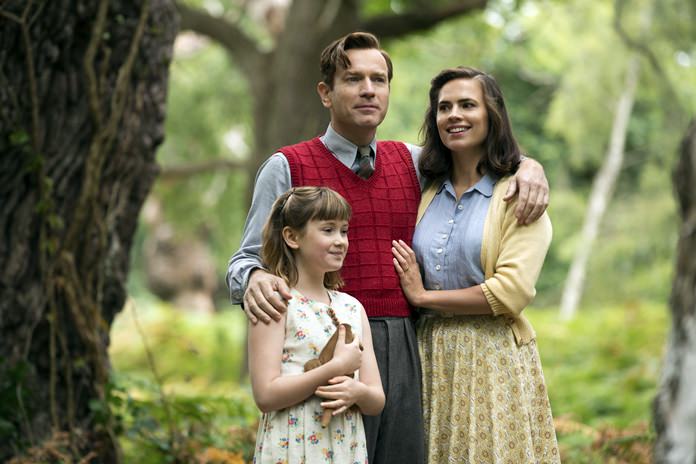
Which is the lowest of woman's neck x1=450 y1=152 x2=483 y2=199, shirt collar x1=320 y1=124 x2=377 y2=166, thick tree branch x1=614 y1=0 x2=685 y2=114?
woman's neck x1=450 y1=152 x2=483 y2=199

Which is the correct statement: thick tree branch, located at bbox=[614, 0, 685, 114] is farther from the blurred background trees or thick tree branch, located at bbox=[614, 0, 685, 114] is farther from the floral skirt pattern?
the floral skirt pattern

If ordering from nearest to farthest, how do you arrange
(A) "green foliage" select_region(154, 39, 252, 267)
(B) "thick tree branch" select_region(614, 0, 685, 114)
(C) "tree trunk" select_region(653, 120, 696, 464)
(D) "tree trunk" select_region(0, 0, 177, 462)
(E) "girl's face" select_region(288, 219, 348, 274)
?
(C) "tree trunk" select_region(653, 120, 696, 464)
(E) "girl's face" select_region(288, 219, 348, 274)
(D) "tree trunk" select_region(0, 0, 177, 462)
(B) "thick tree branch" select_region(614, 0, 685, 114)
(A) "green foliage" select_region(154, 39, 252, 267)

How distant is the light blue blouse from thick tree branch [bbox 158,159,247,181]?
9000 millimetres

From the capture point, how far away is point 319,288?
2775 mm

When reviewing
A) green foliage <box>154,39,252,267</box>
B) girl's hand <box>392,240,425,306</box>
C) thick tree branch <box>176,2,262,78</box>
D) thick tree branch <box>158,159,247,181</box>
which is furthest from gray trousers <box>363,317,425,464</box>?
green foliage <box>154,39,252,267</box>

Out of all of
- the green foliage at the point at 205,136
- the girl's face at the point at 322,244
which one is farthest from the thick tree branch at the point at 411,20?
the girl's face at the point at 322,244

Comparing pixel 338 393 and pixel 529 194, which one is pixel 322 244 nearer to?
pixel 338 393

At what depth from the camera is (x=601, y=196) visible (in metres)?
19.2

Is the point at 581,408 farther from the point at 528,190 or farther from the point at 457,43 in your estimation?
the point at 457,43

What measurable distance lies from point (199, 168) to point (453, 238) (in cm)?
955

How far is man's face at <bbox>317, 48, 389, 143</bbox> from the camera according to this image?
3.01m

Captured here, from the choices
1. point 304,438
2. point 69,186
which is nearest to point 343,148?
point 304,438

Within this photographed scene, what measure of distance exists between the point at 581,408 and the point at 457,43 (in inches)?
315

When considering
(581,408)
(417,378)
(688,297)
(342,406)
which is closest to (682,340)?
(688,297)
